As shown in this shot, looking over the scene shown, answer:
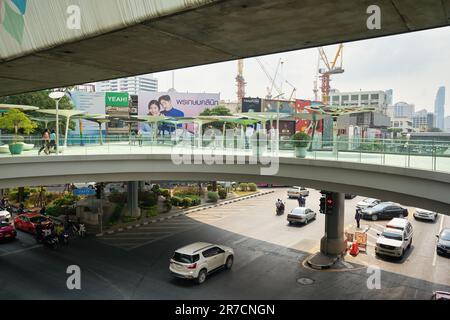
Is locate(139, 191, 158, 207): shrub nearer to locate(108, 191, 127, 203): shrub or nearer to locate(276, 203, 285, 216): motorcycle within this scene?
locate(108, 191, 127, 203): shrub

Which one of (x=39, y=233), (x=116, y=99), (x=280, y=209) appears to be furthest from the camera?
(x=116, y=99)

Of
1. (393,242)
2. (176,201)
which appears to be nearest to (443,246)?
(393,242)

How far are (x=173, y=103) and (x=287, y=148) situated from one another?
45.5m

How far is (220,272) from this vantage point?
18250 mm

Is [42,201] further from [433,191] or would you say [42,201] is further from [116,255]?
[433,191]

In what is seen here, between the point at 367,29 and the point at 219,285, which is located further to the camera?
the point at 219,285

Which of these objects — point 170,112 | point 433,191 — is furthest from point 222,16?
point 170,112

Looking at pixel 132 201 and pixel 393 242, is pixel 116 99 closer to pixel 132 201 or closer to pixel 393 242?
pixel 132 201

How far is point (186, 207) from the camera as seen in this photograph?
33.3 meters

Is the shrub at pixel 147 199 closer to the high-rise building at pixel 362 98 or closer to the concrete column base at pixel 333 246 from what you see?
the concrete column base at pixel 333 246

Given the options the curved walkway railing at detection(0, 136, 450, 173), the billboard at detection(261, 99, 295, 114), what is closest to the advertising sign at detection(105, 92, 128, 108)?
the billboard at detection(261, 99, 295, 114)

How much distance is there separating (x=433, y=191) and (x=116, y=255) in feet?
53.9

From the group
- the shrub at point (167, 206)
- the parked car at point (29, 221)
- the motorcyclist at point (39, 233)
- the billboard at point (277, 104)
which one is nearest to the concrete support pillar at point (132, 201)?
the shrub at point (167, 206)

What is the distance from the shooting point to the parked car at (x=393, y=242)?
65.1ft
